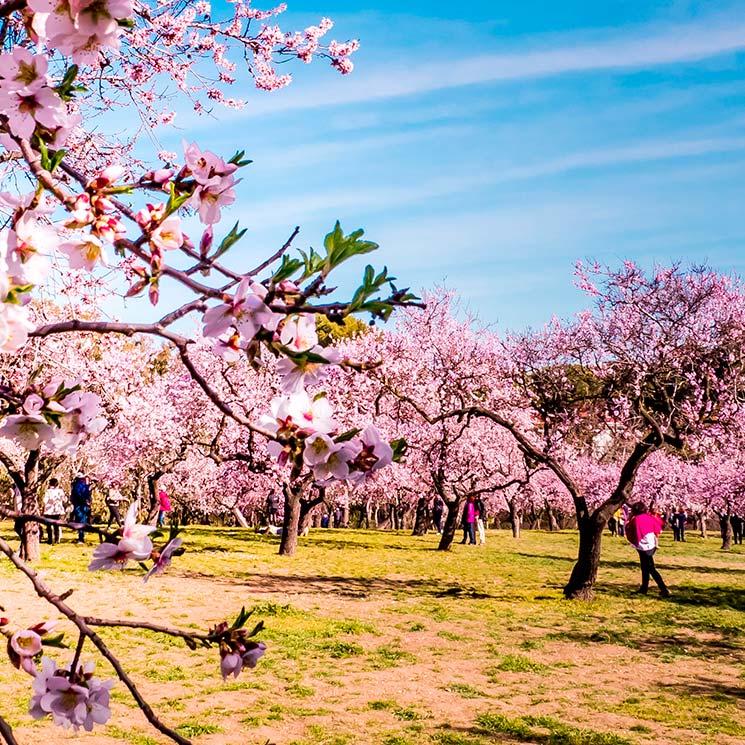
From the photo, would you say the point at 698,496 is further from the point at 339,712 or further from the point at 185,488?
the point at 339,712

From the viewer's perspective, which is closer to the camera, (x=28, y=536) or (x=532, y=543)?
(x=28, y=536)

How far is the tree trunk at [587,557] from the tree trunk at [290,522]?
8309 millimetres

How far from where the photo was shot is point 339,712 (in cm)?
705

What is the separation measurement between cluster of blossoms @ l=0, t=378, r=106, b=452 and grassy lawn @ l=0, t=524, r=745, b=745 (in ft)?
2.77

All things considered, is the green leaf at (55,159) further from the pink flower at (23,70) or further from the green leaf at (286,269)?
the green leaf at (286,269)

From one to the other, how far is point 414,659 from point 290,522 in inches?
486

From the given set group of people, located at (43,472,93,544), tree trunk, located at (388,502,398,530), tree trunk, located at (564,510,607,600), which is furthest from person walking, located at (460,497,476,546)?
tree trunk, located at (388,502,398,530)

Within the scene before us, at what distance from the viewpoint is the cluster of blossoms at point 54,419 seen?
6.36 ft

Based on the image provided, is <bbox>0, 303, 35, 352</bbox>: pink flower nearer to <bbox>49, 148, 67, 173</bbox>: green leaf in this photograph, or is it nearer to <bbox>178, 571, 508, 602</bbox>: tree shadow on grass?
<bbox>49, 148, 67, 173</bbox>: green leaf

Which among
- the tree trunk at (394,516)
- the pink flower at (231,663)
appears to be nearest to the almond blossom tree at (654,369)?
the pink flower at (231,663)

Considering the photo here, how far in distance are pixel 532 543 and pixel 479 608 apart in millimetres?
21020

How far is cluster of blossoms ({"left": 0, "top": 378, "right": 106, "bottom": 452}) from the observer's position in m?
1.94

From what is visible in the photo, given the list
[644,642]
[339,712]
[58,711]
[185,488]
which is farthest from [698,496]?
[58,711]

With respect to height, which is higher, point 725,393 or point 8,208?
point 725,393
